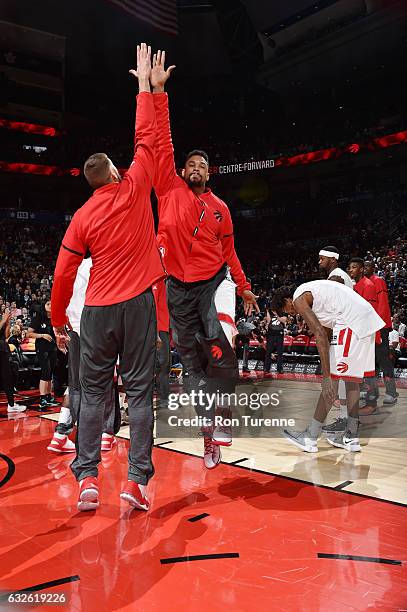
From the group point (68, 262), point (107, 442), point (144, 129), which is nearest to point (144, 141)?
point (144, 129)

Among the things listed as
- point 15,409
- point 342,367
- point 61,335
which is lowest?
point 15,409

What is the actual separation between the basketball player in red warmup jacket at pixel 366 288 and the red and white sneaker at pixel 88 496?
13.5ft

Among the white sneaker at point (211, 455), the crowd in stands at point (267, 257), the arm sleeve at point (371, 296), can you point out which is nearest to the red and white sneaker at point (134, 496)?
the white sneaker at point (211, 455)

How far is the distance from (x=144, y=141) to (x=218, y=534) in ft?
7.23

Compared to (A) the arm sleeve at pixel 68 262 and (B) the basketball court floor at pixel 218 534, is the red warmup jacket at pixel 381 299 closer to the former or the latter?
(B) the basketball court floor at pixel 218 534

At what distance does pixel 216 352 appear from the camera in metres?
3.45

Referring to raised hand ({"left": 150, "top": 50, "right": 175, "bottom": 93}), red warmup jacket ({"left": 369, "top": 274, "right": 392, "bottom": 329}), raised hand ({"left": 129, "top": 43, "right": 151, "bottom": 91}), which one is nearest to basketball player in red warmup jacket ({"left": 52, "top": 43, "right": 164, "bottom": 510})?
raised hand ({"left": 129, "top": 43, "right": 151, "bottom": 91})

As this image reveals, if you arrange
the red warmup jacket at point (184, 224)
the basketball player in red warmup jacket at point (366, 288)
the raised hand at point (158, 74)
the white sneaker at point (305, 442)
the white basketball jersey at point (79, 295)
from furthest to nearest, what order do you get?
the basketball player in red warmup jacket at point (366, 288)
the white sneaker at point (305, 442)
the white basketball jersey at point (79, 295)
the red warmup jacket at point (184, 224)
the raised hand at point (158, 74)

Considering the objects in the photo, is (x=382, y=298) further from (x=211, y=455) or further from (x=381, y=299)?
(x=211, y=455)

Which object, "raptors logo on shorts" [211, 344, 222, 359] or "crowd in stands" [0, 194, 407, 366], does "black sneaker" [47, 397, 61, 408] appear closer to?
"raptors logo on shorts" [211, 344, 222, 359]

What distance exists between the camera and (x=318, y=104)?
25.1 metres

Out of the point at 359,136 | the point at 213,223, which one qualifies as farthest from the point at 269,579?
the point at 359,136

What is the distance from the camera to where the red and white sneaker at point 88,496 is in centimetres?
277

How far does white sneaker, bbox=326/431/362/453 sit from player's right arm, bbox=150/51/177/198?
2508 millimetres
